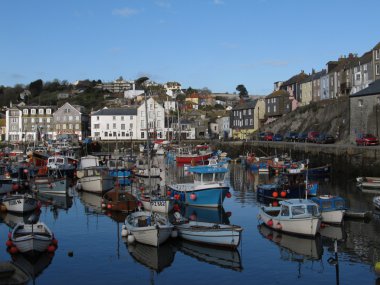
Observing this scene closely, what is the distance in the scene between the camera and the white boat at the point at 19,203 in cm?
3036

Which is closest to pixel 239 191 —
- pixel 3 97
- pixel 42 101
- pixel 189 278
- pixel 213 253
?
pixel 213 253

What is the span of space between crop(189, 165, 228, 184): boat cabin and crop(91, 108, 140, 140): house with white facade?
7226 cm

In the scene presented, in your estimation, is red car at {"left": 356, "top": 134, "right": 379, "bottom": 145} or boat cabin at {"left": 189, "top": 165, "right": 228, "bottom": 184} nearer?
boat cabin at {"left": 189, "top": 165, "right": 228, "bottom": 184}

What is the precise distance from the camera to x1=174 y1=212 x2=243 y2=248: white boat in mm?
21609

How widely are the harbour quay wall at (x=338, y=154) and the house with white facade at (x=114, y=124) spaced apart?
3705 cm

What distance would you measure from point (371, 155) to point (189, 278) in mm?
31844

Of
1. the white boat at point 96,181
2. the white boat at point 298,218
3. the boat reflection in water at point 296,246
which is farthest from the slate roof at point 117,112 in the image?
the white boat at point 298,218

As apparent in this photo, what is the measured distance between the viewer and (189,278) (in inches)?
727

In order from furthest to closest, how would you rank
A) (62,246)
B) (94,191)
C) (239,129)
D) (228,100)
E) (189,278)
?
(228,100)
(239,129)
(94,191)
(62,246)
(189,278)

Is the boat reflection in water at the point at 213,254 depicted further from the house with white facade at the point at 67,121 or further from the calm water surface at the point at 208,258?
the house with white facade at the point at 67,121

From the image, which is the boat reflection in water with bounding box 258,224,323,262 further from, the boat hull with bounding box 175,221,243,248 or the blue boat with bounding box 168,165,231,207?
the blue boat with bounding box 168,165,231,207

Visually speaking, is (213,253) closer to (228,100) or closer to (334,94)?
(334,94)

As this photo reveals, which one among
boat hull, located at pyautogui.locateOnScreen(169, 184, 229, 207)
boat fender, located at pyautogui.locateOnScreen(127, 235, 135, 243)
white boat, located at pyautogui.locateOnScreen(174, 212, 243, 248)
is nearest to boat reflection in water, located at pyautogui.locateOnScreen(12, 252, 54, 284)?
boat fender, located at pyautogui.locateOnScreen(127, 235, 135, 243)

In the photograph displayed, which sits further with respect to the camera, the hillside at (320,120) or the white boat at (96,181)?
the hillside at (320,120)
